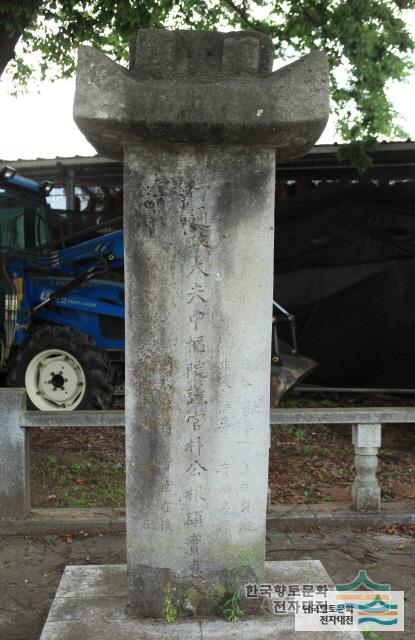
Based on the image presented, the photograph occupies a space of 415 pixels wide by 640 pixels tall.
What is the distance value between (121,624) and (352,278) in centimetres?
742

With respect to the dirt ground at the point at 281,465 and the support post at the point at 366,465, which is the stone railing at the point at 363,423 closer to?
the support post at the point at 366,465

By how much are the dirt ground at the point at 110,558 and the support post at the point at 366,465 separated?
24 cm

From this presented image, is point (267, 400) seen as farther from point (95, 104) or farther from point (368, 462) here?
point (368, 462)

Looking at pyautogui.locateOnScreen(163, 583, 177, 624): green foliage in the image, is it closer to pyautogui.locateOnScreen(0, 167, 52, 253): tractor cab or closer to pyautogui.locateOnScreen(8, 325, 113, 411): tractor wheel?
pyautogui.locateOnScreen(8, 325, 113, 411): tractor wheel

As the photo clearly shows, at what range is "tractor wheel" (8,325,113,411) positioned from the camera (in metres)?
8.13

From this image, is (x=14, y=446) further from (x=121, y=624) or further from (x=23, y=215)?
(x=23, y=215)

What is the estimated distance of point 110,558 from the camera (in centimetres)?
453

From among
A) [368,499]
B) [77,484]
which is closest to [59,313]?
[77,484]

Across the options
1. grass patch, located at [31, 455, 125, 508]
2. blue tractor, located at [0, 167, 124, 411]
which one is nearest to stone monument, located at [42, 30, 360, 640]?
Result: grass patch, located at [31, 455, 125, 508]

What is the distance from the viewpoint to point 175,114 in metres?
2.71

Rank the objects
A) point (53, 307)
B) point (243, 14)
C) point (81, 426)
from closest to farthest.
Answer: point (81, 426) → point (243, 14) → point (53, 307)

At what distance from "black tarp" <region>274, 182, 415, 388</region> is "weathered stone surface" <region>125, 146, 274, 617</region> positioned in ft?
22.3

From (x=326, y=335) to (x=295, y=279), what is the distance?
3.11ft

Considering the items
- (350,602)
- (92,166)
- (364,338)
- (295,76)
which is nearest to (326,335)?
(364,338)
